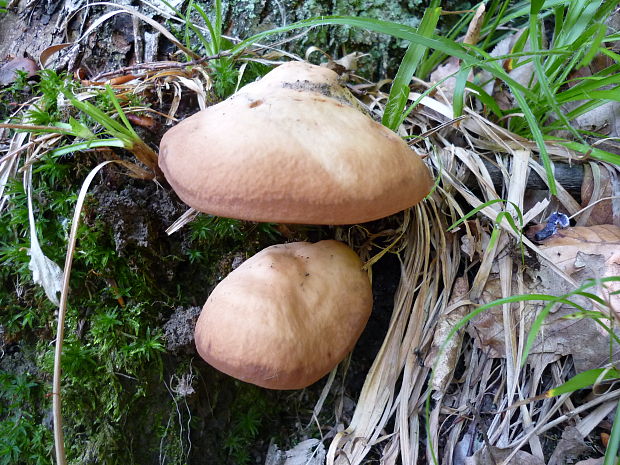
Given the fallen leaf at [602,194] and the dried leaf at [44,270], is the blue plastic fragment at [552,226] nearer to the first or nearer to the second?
the fallen leaf at [602,194]

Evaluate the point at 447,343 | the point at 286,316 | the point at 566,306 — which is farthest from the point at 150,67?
the point at 566,306

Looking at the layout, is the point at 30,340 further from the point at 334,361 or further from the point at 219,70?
the point at 219,70

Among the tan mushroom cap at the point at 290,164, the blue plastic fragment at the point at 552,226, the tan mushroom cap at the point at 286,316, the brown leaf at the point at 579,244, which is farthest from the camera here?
the blue plastic fragment at the point at 552,226

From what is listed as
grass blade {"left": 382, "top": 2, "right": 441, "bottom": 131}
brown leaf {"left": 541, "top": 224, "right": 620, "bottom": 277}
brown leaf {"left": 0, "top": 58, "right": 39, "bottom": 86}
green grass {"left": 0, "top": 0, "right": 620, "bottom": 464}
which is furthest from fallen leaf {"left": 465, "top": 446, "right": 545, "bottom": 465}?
brown leaf {"left": 0, "top": 58, "right": 39, "bottom": 86}

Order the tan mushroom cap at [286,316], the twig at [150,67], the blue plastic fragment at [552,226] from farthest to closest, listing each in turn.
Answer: the twig at [150,67], the blue plastic fragment at [552,226], the tan mushroom cap at [286,316]

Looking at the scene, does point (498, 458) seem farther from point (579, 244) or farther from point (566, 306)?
point (579, 244)

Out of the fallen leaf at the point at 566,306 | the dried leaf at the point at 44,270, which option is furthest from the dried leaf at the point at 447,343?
the dried leaf at the point at 44,270

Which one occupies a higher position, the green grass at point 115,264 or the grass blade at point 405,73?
the grass blade at point 405,73
